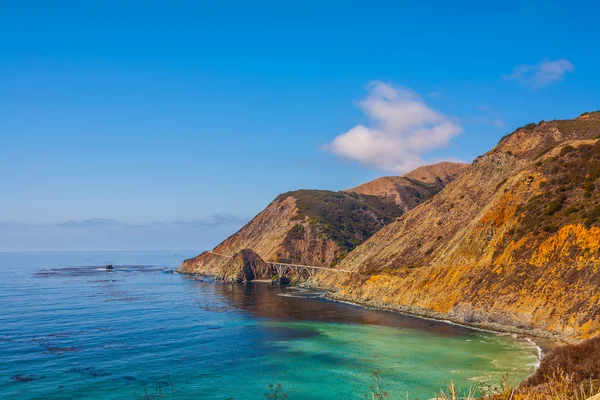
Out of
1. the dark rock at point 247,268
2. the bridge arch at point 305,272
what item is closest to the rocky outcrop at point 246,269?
the dark rock at point 247,268

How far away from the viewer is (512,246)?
7281 cm

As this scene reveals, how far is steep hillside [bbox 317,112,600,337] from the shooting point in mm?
59281

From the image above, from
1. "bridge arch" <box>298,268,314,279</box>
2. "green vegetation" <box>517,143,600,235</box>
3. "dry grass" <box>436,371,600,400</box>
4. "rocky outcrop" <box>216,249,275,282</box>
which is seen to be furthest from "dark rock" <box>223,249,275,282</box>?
"dry grass" <box>436,371,600,400</box>

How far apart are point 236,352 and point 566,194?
196 feet

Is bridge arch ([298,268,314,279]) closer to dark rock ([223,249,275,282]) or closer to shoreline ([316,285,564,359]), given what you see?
dark rock ([223,249,275,282])

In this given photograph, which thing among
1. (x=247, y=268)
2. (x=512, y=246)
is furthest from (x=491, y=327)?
(x=247, y=268)

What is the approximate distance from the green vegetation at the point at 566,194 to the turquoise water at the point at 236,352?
22.1 m

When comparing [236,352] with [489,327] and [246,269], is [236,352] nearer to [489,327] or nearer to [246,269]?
[489,327]

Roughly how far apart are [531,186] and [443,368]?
50.3 meters

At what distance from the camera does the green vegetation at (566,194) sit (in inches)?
2640

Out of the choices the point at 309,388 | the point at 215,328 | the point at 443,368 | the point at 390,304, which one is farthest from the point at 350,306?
the point at 309,388

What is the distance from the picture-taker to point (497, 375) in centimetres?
4141

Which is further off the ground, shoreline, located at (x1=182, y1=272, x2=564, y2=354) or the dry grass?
the dry grass

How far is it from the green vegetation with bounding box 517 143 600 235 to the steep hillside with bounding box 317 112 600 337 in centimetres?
19
